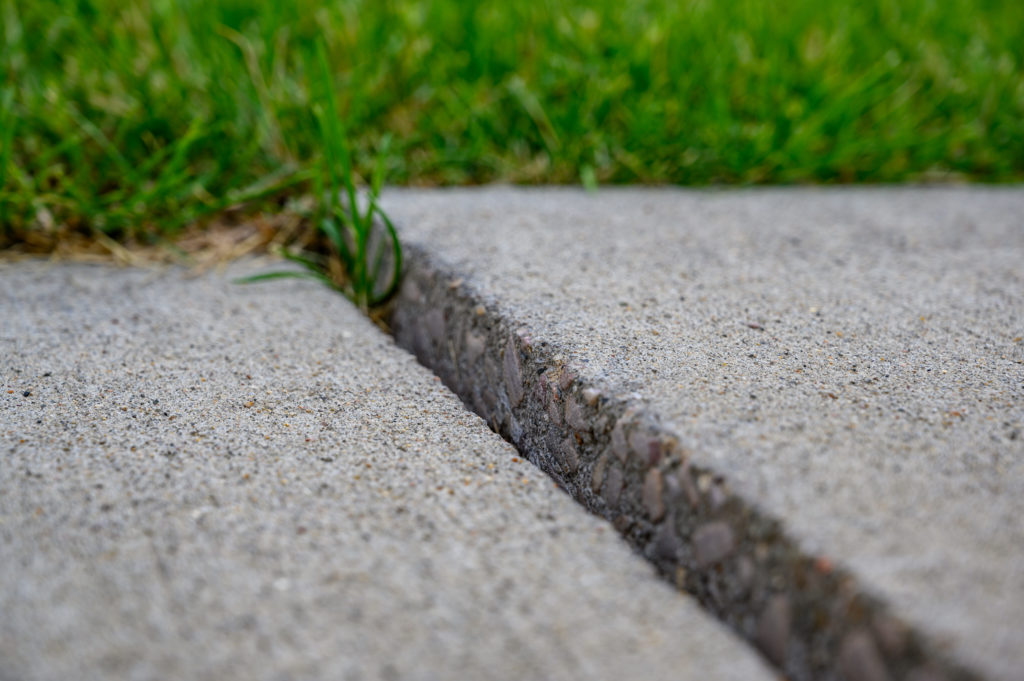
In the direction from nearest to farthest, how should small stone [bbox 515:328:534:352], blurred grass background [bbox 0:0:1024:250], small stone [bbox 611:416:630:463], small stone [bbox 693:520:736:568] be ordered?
small stone [bbox 693:520:736:568]
small stone [bbox 611:416:630:463]
small stone [bbox 515:328:534:352]
blurred grass background [bbox 0:0:1024:250]

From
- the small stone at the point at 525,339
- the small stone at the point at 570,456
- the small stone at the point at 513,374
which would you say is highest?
the small stone at the point at 525,339

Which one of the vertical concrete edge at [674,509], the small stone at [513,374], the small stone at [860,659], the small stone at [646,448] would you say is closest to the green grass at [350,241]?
the vertical concrete edge at [674,509]

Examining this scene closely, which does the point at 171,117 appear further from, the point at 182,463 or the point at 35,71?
the point at 182,463

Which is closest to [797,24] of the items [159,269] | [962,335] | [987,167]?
[987,167]

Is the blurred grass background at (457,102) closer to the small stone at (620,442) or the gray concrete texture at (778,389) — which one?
the gray concrete texture at (778,389)

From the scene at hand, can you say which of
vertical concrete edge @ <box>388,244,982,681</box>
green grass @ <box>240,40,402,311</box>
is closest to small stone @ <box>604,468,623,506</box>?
vertical concrete edge @ <box>388,244,982,681</box>

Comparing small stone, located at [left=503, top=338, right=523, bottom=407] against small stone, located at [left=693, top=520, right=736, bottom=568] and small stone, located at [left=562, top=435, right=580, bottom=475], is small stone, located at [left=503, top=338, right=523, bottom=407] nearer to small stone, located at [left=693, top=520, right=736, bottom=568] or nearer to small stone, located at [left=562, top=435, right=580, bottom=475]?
small stone, located at [left=562, top=435, right=580, bottom=475]

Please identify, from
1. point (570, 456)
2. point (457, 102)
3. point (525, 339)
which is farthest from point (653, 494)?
point (457, 102)

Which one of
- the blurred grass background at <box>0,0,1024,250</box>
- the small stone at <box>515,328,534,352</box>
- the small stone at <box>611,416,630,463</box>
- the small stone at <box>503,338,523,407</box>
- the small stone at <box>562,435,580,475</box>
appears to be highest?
the blurred grass background at <box>0,0,1024,250</box>
